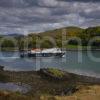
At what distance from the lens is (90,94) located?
21.7 metres

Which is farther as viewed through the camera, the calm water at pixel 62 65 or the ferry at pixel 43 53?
the ferry at pixel 43 53

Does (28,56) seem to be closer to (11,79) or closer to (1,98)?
(11,79)

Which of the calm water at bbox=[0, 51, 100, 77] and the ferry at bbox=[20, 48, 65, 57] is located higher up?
the ferry at bbox=[20, 48, 65, 57]

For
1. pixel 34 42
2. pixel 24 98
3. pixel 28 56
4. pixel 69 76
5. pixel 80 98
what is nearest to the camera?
pixel 24 98

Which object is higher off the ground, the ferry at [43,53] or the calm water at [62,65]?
the ferry at [43,53]

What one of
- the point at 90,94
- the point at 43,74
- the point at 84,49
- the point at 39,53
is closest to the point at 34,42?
the point at 84,49

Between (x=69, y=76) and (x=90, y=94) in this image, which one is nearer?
(x=90, y=94)

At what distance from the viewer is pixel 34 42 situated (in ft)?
623

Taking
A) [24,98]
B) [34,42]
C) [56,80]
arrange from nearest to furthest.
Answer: [24,98] < [56,80] < [34,42]

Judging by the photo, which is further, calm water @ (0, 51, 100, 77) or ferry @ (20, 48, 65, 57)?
ferry @ (20, 48, 65, 57)

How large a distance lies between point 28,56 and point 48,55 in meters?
7.03

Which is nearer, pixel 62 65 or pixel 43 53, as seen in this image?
pixel 62 65

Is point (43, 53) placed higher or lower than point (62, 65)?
higher

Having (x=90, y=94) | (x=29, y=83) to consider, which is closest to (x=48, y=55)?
(x=29, y=83)
